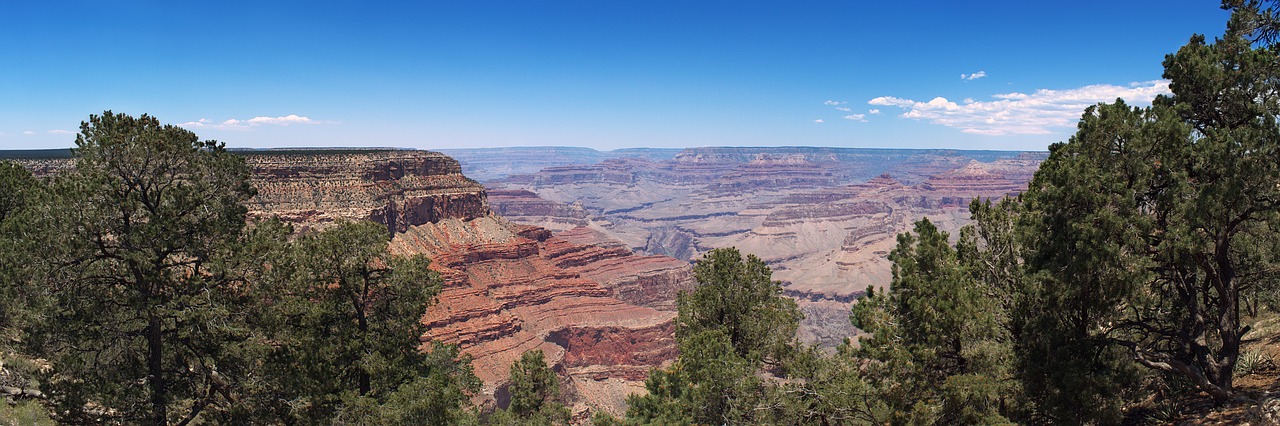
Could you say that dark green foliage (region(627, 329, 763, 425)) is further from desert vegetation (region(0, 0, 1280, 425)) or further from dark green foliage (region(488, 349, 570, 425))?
dark green foliage (region(488, 349, 570, 425))

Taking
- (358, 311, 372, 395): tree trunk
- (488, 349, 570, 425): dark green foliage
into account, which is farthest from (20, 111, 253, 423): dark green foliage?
(488, 349, 570, 425): dark green foliage

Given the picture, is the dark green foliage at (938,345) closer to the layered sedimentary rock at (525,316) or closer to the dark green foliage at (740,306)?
the dark green foliage at (740,306)

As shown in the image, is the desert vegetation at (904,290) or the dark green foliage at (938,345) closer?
the desert vegetation at (904,290)

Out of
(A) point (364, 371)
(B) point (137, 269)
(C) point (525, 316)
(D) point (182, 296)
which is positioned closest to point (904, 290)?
(A) point (364, 371)

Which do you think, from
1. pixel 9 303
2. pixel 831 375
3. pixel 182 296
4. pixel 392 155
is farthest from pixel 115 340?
pixel 392 155

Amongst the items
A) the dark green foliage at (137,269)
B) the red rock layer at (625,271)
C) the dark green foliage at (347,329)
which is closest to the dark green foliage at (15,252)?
the dark green foliage at (137,269)

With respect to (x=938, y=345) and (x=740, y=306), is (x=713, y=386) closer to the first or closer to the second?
(x=740, y=306)
